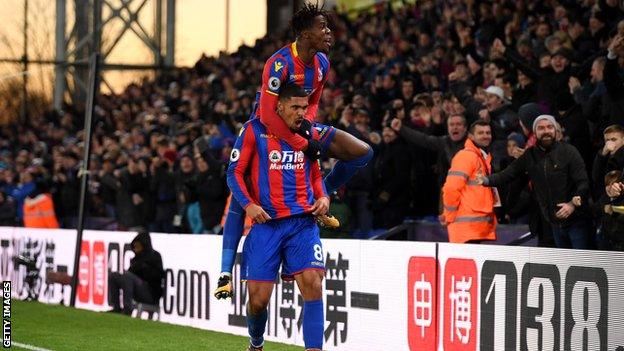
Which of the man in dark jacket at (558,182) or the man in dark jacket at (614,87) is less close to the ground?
the man in dark jacket at (614,87)

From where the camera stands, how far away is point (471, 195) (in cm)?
1308

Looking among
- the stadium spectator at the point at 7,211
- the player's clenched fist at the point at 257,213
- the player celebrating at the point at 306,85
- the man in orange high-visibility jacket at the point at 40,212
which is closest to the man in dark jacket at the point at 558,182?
the player celebrating at the point at 306,85

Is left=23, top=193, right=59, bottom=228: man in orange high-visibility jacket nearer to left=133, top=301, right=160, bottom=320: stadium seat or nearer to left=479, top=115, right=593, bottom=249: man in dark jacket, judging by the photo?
left=133, top=301, right=160, bottom=320: stadium seat

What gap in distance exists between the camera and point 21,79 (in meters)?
38.0

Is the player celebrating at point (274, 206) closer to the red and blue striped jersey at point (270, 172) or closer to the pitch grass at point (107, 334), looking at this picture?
the red and blue striped jersey at point (270, 172)

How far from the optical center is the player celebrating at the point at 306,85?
955cm

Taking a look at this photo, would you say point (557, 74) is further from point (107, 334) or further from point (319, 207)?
point (319, 207)

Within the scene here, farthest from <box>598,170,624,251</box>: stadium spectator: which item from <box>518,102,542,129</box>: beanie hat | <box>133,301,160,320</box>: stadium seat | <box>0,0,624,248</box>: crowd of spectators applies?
<box>133,301,160,320</box>: stadium seat

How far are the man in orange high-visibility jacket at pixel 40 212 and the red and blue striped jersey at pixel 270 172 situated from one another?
14.0 m

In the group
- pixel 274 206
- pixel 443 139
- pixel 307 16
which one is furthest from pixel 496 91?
pixel 274 206

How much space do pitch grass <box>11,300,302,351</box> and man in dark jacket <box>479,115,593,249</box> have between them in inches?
105

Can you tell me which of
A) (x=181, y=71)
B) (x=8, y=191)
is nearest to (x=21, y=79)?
(x=181, y=71)

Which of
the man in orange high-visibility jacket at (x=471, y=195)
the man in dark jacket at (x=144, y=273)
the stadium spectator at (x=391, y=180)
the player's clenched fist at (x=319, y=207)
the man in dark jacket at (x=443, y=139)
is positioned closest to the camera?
the player's clenched fist at (x=319, y=207)

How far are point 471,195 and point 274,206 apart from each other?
3.85m
